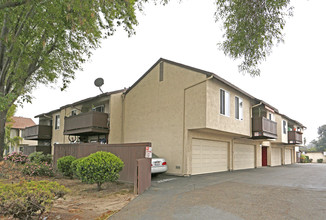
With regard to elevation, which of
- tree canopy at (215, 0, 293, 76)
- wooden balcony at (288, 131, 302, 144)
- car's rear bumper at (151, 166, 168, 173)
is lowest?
car's rear bumper at (151, 166, 168, 173)

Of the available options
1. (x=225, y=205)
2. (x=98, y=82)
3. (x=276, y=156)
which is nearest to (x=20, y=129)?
(x=98, y=82)

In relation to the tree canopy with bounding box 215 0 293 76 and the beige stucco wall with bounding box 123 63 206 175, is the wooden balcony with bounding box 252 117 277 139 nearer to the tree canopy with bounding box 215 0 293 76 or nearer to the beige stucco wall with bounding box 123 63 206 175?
the beige stucco wall with bounding box 123 63 206 175

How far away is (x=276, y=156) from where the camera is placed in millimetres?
27625

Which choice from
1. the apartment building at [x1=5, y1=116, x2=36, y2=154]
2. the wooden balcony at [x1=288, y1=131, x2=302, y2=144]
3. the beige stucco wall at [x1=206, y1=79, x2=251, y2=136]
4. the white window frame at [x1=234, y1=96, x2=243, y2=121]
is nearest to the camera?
the beige stucco wall at [x1=206, y1=79, x2=251, y2=136]

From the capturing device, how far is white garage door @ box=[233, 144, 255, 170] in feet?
61.1

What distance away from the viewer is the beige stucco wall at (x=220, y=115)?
44.1 ft

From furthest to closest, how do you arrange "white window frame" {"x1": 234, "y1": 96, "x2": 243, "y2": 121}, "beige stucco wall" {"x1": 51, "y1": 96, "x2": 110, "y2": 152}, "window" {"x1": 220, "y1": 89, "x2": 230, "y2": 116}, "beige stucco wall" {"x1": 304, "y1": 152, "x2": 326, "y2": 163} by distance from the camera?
"beige stucco wall" {"x1": 304, "y1": 152, "x2": 326, "y2": 163} → "beige stucco wall" {"x1": 51, "y1": 96, "x2": 110, "y2": 152} → "white window frame" {"x1": 234, "y1": 96, "x2": 243, "y2": 121} → "window" {"x1": 220, "y1": 89, "x2": 230, "y2": 116}

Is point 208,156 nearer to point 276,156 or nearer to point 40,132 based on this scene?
point 276,156

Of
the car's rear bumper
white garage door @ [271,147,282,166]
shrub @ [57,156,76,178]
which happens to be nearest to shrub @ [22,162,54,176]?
shrub @ [57,156,76,178]

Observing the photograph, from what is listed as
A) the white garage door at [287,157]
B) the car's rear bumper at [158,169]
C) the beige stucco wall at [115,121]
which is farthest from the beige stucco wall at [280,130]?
the car's rear bumper at [158,169]

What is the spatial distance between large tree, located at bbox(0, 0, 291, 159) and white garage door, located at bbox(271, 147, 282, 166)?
22.1 metres

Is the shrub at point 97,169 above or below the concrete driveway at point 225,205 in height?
above

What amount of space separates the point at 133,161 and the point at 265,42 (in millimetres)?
7086

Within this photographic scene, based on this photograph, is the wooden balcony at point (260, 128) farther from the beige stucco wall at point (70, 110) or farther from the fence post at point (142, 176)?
the fence post at point (142, 176)
